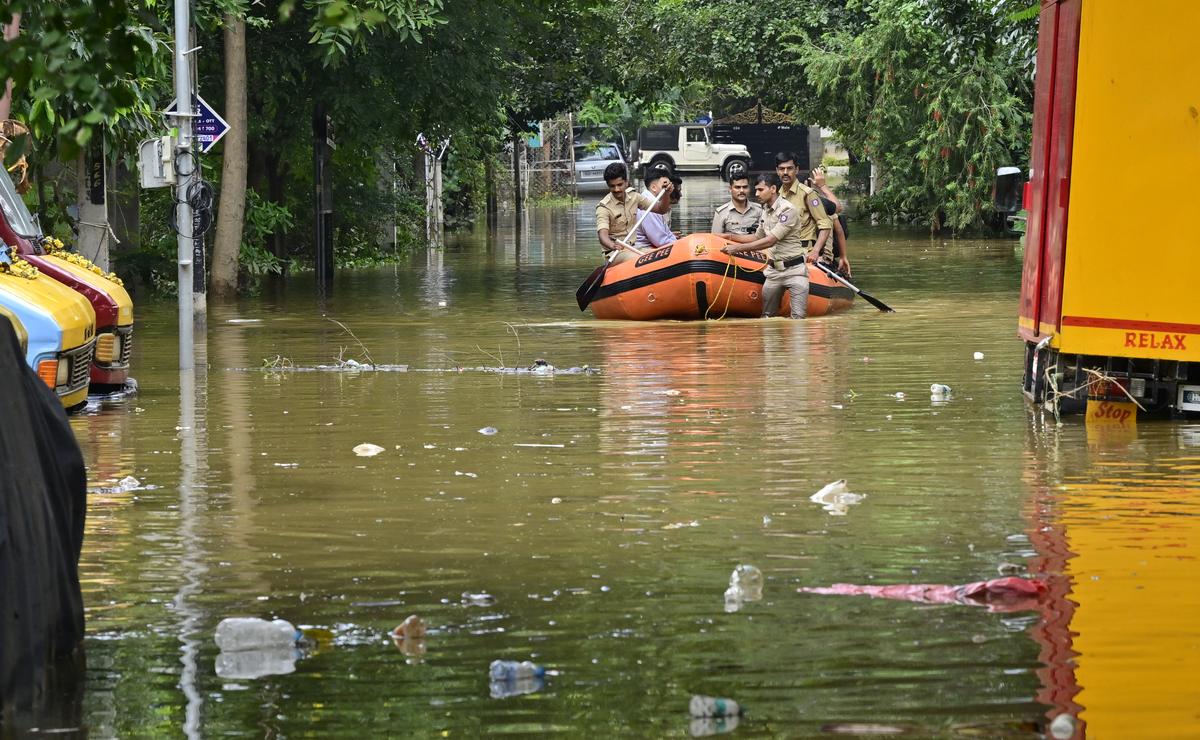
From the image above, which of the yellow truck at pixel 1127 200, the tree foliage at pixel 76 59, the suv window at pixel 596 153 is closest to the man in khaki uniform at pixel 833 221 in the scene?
the yellow truck at pixel 1127 200

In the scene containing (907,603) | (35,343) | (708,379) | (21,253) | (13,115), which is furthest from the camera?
(13,115)

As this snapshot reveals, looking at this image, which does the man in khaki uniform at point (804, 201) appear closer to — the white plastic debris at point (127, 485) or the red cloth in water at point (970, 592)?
the white plastic debris at point (127, 485)

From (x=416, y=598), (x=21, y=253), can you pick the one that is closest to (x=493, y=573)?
(x=416, y=598)

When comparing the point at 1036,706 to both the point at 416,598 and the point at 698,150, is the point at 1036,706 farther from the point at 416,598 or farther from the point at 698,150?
the point at 698,150

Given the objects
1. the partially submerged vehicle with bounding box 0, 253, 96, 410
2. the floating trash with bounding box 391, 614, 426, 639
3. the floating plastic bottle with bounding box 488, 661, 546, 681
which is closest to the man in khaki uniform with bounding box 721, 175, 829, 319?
the partially submerged vehicle with bounding box 0, 253, 96, 410

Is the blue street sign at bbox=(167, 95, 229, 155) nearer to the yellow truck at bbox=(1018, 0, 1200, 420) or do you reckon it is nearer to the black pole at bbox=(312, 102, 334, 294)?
the black pole at bbox=(312, 102, 334, 294)

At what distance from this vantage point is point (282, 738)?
20.4 ft

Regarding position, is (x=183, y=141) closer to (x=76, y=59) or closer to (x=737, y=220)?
(x=737, y=220)

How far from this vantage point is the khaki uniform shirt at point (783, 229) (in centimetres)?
2214

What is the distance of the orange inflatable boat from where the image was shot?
2230cm

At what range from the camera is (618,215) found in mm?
23516

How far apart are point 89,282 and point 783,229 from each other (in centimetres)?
911

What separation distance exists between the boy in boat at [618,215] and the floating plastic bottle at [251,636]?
51.9 feet

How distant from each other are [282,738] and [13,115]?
1314cm
